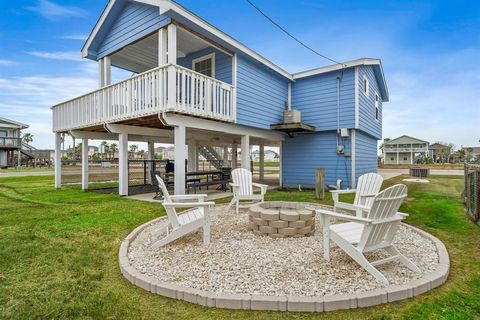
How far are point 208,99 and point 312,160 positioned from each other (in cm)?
581

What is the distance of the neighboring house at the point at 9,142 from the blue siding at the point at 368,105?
3450 cm

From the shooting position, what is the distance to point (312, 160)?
11.4 meters

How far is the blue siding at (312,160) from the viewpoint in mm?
10695

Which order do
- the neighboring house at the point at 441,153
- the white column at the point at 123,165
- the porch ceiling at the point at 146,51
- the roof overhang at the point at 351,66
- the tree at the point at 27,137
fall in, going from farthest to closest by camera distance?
the tree at the point at 27,137
the neighboring house at the point at 441,153
the roof overhang at the point at 351,66
the white column at the point at 123,165
the porch ceiling at the point at 146,51

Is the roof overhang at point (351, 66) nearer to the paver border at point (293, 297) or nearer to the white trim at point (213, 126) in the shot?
the white trim at point (213, 126)

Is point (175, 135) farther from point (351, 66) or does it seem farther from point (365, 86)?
point (365, 86)

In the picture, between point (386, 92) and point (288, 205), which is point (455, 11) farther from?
point (288, 205)

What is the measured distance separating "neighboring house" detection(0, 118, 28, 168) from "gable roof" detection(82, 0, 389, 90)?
89.7 feet

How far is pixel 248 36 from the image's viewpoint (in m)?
10.9

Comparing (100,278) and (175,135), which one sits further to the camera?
(175,135)

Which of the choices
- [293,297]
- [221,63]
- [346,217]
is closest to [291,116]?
[221,63]

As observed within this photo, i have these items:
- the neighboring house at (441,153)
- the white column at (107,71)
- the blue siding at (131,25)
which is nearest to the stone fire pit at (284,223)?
the blue siding at (131,25)

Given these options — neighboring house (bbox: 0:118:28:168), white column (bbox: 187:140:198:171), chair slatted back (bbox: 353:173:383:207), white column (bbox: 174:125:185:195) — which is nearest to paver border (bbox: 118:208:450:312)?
chair slatted back (bbox: 353:173:383:207)

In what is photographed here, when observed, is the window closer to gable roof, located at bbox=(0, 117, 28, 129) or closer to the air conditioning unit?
the air conditioning unit
